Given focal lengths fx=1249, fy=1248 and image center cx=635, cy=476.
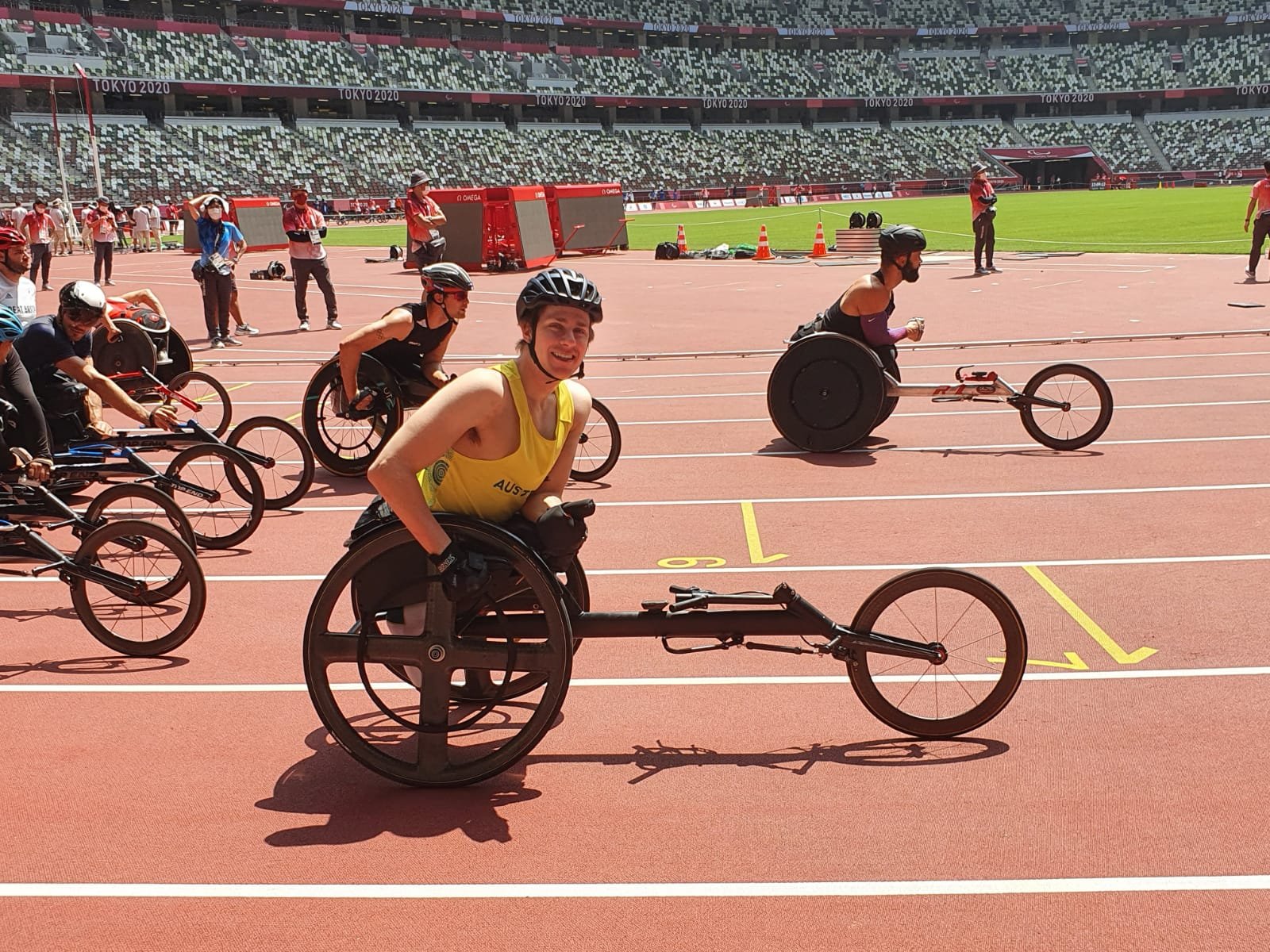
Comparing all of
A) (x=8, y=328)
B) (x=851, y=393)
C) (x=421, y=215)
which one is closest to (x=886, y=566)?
(x=851, y=393)

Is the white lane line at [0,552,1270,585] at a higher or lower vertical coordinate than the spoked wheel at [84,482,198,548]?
lower

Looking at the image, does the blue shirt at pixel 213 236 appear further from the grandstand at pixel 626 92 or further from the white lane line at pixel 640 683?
the grandstand at pixel 626 92

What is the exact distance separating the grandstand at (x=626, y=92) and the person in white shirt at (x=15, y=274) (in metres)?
46.2

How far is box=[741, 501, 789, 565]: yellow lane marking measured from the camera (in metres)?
7.59

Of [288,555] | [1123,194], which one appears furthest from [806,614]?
[1123,194]

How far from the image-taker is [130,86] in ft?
203

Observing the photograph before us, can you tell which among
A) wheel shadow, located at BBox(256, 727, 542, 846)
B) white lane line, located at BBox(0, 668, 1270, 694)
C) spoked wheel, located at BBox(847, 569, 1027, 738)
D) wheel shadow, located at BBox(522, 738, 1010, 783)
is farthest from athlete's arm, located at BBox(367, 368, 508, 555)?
spoked wheel, located at BBox(847, 569, 1027, 738)

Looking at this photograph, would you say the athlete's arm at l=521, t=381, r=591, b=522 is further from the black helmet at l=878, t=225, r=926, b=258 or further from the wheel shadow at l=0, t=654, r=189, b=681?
the black helmet at l=878, t=225, r=926, b=258

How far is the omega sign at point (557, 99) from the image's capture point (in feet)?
260

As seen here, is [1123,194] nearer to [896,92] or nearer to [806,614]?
[896,92]

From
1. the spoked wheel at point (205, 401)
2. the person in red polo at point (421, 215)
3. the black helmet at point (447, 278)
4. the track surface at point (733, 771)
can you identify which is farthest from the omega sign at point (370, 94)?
the track surface at point (733, 771)

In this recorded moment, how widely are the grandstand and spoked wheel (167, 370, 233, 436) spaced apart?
144 feet

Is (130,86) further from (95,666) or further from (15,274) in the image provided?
(95,666)

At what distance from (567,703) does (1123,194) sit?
2679 inches
